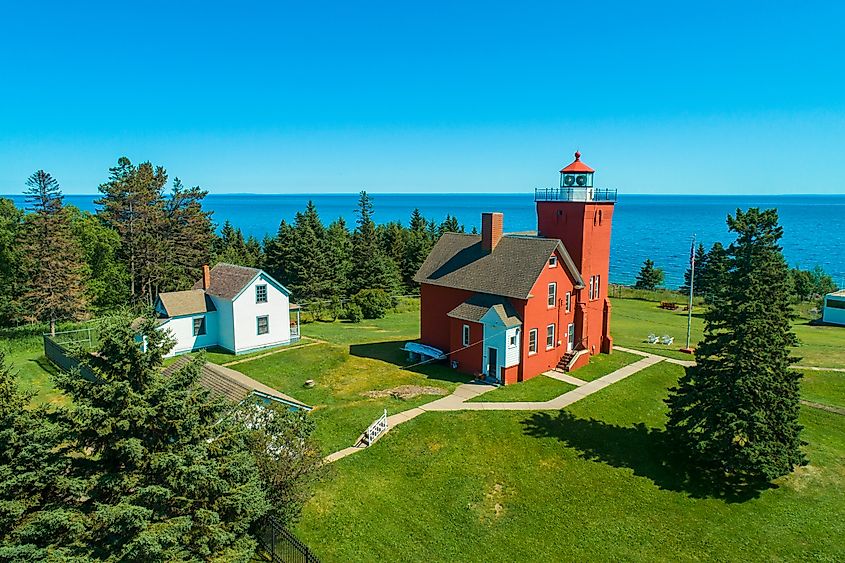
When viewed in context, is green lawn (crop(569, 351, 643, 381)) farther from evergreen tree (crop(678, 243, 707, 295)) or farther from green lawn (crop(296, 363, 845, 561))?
evergreen tree (crop(678, 243, 707, 295))

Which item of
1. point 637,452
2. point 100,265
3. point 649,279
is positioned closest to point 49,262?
point 100,265

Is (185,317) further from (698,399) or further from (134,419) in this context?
(698,399)

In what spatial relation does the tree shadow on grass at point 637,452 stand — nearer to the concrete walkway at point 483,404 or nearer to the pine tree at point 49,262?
the concrete walkway at point 483,404

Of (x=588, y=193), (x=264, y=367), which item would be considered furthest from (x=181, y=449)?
(x=588, y=193)

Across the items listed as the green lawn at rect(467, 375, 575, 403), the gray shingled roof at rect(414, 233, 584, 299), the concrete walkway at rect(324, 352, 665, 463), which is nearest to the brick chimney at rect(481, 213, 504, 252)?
the gray shingled roof at rect(414, 233, 584, 299)

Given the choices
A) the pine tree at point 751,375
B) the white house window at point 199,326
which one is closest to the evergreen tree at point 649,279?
the pine tree at point 751,375

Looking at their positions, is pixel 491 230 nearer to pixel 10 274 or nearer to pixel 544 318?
pixel 544 318
